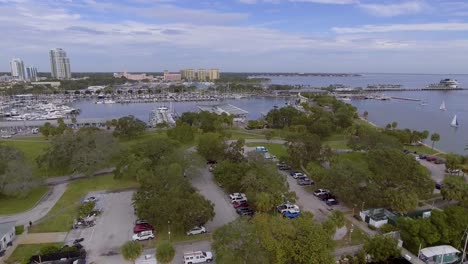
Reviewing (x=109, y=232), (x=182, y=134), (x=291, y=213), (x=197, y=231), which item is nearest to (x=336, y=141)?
(x=182, y=134)

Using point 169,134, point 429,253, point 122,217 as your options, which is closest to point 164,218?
point 122,217

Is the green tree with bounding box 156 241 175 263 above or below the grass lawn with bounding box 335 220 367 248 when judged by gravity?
above

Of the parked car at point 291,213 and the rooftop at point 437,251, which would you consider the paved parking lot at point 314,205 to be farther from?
the rooftop at point 437,251

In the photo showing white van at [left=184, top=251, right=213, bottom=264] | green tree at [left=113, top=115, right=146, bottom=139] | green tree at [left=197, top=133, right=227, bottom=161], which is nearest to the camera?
white van at [left=184, top=251, right=213, bottom=264]

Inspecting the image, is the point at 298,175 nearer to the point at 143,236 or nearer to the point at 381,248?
the point at 381,248

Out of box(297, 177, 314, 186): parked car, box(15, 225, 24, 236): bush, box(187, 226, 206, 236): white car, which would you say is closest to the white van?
box(187, 226, 206, 236): white car

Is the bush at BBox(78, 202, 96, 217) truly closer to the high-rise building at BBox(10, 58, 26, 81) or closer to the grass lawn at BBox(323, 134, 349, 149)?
the grass lawn at BBox(323, 134, 349, 149)

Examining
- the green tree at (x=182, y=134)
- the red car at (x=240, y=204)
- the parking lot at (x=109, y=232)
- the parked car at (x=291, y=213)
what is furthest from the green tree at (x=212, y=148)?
the parked car at (x=291, y=213)
